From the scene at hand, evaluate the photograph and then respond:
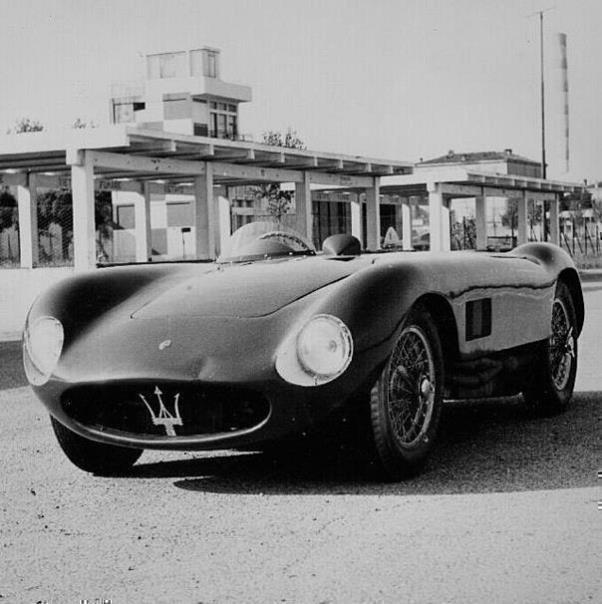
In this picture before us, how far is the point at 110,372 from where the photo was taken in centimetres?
486

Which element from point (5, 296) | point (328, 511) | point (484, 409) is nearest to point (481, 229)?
point (5, 296)

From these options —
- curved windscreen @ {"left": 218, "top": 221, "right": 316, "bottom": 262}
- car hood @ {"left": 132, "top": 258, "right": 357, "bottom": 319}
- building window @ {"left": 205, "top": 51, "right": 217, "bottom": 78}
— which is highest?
building window @ {"left": 205, "top": 51, "right": 217, "bottom": 78}

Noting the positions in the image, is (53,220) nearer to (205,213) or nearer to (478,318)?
(205,213)

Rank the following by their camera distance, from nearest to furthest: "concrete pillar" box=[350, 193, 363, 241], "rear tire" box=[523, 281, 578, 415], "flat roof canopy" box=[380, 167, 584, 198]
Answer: "rear tire" box=[523, 281, 578, 415] → "flat roof canopy" box=[380, 167, 584, 198] → "concrete pillar" box=[350, 193, 363, 241]

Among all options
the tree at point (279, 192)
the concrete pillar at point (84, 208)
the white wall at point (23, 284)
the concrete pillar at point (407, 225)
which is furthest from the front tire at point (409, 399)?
the tree at point (279, 192)

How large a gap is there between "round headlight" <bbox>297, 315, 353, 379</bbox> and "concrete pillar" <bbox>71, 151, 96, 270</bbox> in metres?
18.8

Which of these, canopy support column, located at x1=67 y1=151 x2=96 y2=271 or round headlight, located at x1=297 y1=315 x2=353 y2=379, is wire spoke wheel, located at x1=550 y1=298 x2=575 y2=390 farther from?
canopy support column, located at x1=67 y1=151 x2=96 y2=271

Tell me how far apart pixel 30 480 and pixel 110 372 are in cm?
69

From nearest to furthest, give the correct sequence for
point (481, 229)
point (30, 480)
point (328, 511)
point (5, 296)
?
1. point (328, 511)
2. point (30, 480)
3. point (5, 296)
4. point (481, 229)

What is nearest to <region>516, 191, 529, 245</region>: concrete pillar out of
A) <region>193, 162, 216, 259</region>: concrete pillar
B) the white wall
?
<region>193, 162, 216, 259</region>: concrete pillar

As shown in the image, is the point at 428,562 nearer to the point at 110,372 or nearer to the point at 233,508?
the point at 233,508

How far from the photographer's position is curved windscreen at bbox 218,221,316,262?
622 centimetres

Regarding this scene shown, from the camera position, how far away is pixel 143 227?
120 ft

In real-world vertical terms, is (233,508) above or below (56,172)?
below
